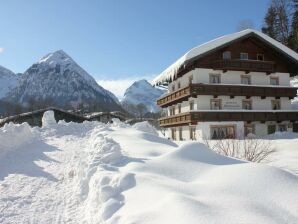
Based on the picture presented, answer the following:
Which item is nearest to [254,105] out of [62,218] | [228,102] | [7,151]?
[228,102]

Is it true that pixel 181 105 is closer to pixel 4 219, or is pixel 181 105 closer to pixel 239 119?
pixel 239 119

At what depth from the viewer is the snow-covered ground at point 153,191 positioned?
4.10m

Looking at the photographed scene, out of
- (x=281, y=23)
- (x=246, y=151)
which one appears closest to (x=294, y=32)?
(x=281, y=23)

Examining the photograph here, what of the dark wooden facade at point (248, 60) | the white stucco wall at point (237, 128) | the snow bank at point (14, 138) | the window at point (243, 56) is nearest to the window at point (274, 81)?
the dark wooden facade at point (248, 60)

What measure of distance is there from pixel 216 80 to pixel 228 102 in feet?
6.59

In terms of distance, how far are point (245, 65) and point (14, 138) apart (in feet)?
64.9

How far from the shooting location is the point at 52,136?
20641 millimetres

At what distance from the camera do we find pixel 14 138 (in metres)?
15.1

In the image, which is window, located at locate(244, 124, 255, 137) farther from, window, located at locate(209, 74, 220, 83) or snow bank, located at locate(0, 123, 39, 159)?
snow bank, located at locate(0, 123, 39, 159)

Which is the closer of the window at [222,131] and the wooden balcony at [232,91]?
the wooden balcony at [232,91]

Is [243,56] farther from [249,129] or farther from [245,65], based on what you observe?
[249,129]

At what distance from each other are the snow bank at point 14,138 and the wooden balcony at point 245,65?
53.9ft

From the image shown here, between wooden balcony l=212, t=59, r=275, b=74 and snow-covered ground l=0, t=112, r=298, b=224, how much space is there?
20765 millimetres

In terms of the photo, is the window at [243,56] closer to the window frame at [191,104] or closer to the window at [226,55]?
the window at [226,55]
